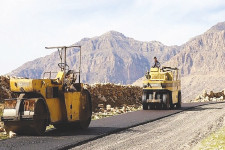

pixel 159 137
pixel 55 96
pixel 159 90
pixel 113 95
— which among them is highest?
pixel 159 90

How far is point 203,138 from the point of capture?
460 inches

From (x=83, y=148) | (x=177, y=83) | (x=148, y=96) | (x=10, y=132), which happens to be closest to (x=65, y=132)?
(x=10, y=132)

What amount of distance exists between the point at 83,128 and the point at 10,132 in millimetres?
3004

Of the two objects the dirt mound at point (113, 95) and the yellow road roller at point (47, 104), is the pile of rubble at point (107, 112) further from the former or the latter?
the yellow road roller at point (47, 104)

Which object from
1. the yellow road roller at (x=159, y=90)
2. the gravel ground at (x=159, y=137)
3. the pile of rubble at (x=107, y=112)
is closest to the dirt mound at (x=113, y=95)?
the pile of rubble at (x=107, y=112)

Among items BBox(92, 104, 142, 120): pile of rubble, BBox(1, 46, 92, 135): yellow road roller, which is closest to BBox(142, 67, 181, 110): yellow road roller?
BBox(92, 104, 142, 120): pile of rubble

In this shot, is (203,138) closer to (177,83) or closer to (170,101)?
(170,101)

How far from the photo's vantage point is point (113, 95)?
31.0 m

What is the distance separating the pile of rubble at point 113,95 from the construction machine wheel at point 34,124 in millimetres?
14105

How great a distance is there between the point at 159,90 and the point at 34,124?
14.6 metres

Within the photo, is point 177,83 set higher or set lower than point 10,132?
higher

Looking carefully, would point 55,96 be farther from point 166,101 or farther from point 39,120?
point 166,101

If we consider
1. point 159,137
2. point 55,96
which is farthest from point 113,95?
point 159,137

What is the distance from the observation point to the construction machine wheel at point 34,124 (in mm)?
11234
